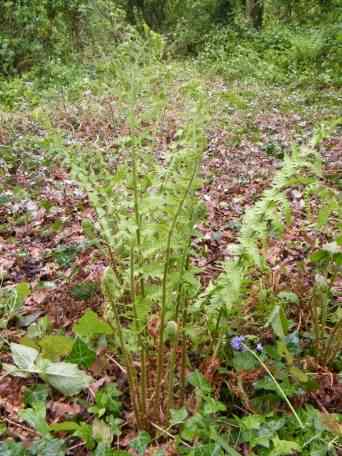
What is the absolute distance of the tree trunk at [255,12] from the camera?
45.3 ft

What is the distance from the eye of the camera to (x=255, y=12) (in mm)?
14102

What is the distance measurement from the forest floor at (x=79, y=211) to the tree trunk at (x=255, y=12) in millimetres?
8836

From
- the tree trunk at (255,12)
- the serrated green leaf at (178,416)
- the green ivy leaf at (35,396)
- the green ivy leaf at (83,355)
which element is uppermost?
the tree trunk at (255,12)

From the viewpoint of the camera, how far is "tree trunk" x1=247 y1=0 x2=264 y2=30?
543 inches

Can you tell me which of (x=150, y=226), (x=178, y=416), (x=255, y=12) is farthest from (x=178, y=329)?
(x=255, y=12)

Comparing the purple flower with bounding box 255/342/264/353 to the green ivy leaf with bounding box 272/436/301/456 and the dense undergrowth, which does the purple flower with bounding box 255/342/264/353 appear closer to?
the dense undergrowth

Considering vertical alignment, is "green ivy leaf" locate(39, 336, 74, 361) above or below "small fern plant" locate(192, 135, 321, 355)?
below

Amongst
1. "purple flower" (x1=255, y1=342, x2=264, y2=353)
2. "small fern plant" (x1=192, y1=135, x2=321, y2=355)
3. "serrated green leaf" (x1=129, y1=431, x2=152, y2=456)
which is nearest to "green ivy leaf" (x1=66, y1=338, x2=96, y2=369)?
"serrated green leaf" (x1=129, y1=431, x2=152, y2=456)

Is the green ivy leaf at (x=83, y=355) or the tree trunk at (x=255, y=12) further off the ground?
the tree trunk at (x=255, y=12)

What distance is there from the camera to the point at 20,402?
1.70 m

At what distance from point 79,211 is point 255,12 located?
12964mm

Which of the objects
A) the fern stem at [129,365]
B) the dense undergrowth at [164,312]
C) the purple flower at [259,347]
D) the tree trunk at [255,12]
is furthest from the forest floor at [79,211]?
the tree trunk at [255,12]

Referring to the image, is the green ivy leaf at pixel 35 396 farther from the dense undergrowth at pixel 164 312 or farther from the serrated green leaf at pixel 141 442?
the serrated green leaf at pixel 141 442

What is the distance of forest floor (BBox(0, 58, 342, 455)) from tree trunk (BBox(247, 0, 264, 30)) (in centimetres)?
884
